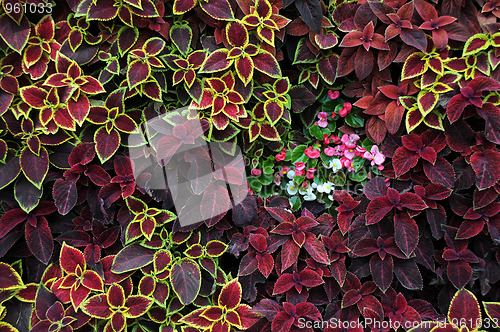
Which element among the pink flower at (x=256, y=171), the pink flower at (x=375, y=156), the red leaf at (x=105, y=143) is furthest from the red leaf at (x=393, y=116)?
the red leaf at (x=105, y=143)

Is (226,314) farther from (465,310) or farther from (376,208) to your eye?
Result: (465,310)

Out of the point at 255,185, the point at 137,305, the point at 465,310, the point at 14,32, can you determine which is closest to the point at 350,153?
the point at 255,185

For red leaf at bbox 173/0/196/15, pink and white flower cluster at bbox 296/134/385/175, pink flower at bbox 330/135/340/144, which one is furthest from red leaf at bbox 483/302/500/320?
red leaf at bbox 173/0/196/15

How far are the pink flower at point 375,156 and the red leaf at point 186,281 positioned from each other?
2.95ft

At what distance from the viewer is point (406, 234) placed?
1671 mm

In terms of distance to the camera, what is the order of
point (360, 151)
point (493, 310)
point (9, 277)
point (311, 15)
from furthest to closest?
point (360, 151) → point (311, 15) → point (9, 277) → point (493, 310)

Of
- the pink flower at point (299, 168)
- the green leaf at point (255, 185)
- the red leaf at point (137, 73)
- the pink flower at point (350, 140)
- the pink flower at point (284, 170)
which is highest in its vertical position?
the red leaf at point (137, 73)

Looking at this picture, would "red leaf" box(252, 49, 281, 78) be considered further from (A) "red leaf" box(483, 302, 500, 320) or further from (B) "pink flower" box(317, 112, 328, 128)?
(A) "red leaf" box(483, 302, 500, 320)

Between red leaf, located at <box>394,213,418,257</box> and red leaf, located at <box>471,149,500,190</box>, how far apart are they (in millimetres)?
304

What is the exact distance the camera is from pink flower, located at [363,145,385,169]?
1.83m

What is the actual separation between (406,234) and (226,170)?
79cm

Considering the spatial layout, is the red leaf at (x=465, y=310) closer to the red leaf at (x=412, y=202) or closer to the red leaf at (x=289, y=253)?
the red leaf at (x=412, y=202)

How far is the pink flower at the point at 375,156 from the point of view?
1828 millimetres

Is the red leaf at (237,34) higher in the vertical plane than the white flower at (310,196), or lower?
higher
